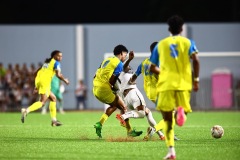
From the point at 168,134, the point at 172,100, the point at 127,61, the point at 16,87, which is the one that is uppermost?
the point at 127,61

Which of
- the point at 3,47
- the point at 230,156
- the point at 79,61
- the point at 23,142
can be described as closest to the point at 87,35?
the point at 79,61

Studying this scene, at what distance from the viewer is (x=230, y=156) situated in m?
12.1

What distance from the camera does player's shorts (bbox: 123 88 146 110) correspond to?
1639cm

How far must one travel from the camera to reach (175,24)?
1189cm

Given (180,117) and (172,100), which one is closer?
(180,117)

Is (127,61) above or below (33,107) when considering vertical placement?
above

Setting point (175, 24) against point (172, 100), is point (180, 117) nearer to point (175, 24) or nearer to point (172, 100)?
point (172, 100)

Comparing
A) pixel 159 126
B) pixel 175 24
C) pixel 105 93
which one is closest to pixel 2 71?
pixel 105 93

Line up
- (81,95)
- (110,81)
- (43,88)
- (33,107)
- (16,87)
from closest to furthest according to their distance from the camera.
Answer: (110,81) → (33,107) → (43,88) → (16,87) → (81,95)

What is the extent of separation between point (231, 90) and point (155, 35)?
5.90 metres

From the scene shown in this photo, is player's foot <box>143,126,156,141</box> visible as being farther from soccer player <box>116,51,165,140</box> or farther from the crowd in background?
the crowd in background
